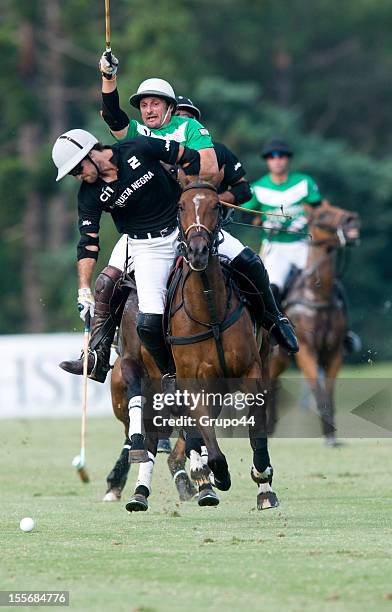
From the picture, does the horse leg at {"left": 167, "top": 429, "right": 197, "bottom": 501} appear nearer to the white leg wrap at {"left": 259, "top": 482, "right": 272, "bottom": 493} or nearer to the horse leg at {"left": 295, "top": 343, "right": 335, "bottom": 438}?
the white leg wrap at {"left": 259, "top": 482, "right": 272, "bottom": 493}

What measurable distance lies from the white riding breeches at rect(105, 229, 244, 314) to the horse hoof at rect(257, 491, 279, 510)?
1.50 metres

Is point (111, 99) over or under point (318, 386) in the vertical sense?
under

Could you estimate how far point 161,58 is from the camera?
38.6 metres

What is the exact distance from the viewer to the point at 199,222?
9586 mm

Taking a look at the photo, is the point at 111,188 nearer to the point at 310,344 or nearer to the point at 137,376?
the point at 137,376

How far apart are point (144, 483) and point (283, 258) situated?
7.55m

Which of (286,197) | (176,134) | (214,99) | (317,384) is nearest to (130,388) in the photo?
(176,134)

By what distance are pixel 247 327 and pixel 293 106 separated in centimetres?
3725

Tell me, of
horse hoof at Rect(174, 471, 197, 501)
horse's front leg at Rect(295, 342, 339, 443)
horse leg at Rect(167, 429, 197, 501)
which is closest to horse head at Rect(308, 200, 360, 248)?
horse's front leg at Rect(295, 342, 339, 443)

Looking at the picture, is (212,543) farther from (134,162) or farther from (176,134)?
(176,134)

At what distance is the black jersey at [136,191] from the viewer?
10430 millimetres

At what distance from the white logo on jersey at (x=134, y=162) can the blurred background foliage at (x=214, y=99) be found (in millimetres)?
24761

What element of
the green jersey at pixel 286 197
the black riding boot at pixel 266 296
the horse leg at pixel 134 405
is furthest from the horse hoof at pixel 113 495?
the green jersey at pixel 286 197

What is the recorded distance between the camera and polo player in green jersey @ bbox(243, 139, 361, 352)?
16.8 metres
